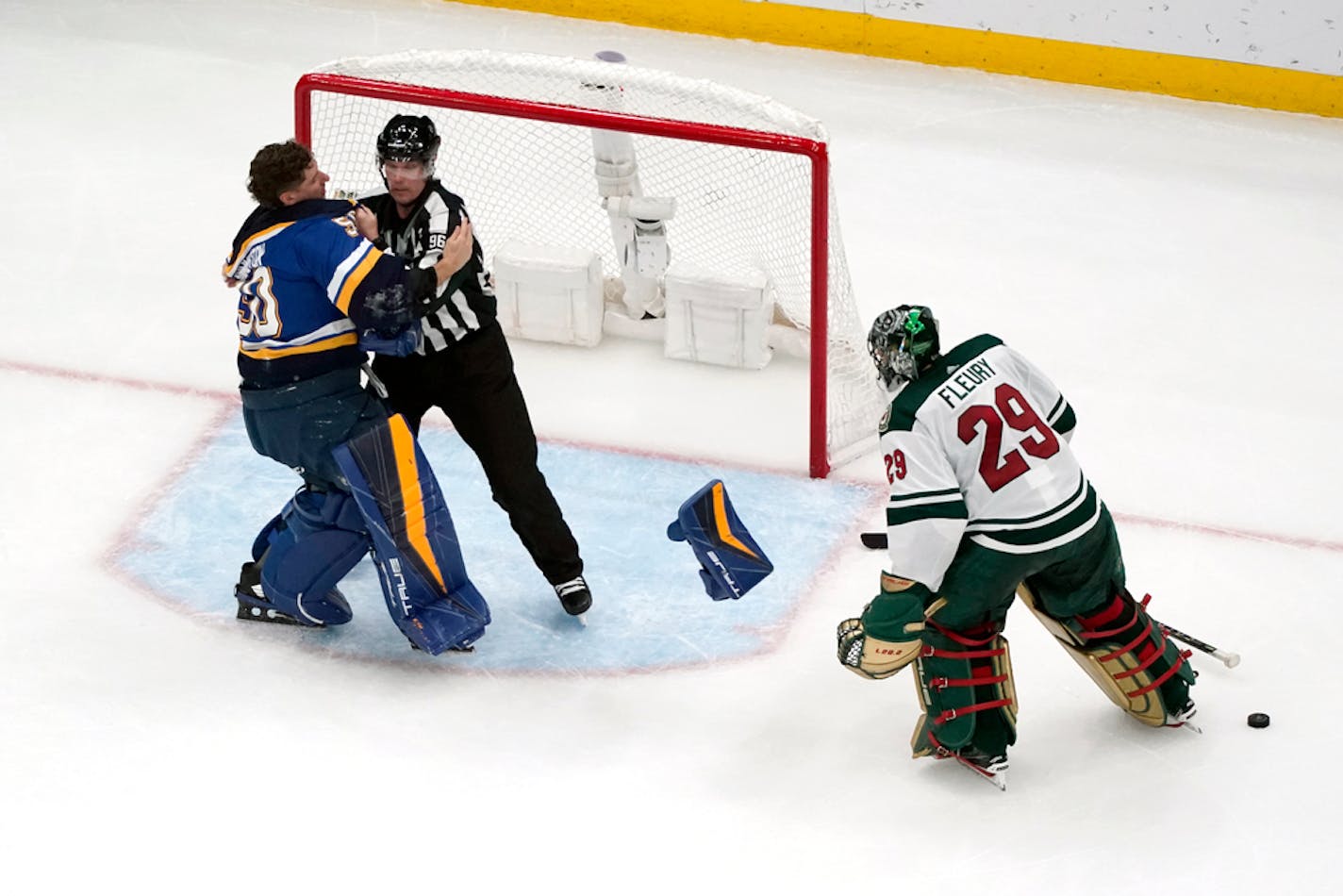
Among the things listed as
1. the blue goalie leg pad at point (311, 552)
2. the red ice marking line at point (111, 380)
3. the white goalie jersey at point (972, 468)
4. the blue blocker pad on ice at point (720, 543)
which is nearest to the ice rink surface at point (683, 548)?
the red ice marking line at point (111, 380)

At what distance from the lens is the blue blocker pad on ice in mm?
4406

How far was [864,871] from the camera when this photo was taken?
404 cm

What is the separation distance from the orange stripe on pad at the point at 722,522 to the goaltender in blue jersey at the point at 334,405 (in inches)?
21.7

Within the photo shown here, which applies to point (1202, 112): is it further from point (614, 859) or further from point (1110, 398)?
point (614, 859)

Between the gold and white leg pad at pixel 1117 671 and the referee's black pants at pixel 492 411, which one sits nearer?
the gold and white leg pad at pixel 1117 671

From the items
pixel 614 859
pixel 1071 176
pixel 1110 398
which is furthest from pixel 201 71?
pixel 614 859

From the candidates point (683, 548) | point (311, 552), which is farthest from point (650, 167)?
point (311, 552)

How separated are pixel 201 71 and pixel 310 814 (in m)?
3.77

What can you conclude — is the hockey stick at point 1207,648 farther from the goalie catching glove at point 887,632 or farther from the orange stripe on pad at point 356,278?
the orange stripe on pad at point 356,278

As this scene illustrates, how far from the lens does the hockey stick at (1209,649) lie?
4.52m

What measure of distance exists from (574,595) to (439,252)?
0.84 m

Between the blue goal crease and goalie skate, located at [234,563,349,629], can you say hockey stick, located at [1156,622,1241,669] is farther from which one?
goalie skate, located at [234,563,349,629]

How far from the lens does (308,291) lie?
4238 mm

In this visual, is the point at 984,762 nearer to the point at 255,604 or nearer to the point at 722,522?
the point at 722,522
